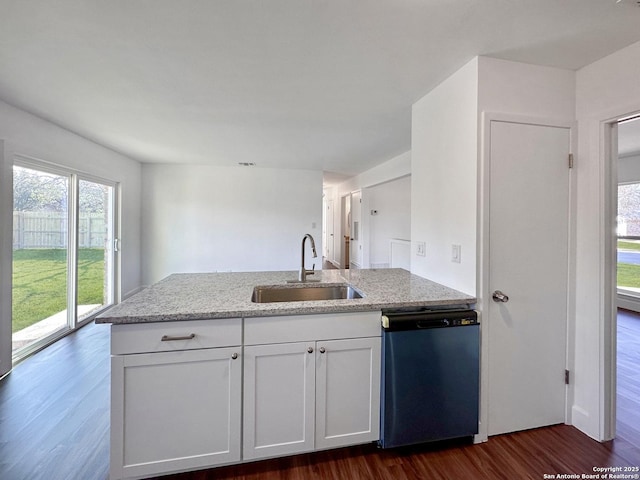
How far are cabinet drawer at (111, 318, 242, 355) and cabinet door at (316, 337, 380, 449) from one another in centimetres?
47

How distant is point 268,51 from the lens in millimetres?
1701

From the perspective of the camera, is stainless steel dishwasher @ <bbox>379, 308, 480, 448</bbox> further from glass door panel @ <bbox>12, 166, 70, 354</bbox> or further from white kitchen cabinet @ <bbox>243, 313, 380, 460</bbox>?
glass door panel @ <bbox>12, 166, 70, 354</bbox>

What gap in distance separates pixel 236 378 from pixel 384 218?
16.7 ft

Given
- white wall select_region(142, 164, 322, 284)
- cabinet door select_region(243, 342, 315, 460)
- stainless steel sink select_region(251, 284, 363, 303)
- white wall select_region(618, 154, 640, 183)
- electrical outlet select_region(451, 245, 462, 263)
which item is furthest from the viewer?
white wall select_region(142, 164, 322, 284)

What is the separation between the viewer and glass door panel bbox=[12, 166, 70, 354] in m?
2.68

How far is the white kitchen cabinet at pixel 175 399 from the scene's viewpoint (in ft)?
4.34

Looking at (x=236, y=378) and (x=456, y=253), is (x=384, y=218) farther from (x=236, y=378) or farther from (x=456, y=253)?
(x=236, y=378)

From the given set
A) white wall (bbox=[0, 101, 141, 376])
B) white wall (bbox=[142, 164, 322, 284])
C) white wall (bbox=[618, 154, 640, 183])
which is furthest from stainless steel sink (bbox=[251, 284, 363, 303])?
white wall (bbox=[618, 154, 640, 183])

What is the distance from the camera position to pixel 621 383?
2330 mm

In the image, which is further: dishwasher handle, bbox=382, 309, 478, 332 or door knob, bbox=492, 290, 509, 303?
door knob, bbox=492, 290, 509, 303

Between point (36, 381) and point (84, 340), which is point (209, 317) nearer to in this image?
point (36, 381)

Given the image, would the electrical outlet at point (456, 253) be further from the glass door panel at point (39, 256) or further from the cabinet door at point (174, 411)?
the glass door panel at point (39, 256)

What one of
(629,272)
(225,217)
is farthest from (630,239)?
(225,217)

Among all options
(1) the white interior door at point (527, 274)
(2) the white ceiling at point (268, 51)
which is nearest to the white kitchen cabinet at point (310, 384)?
(1) the white interior door at point (527, 274)
